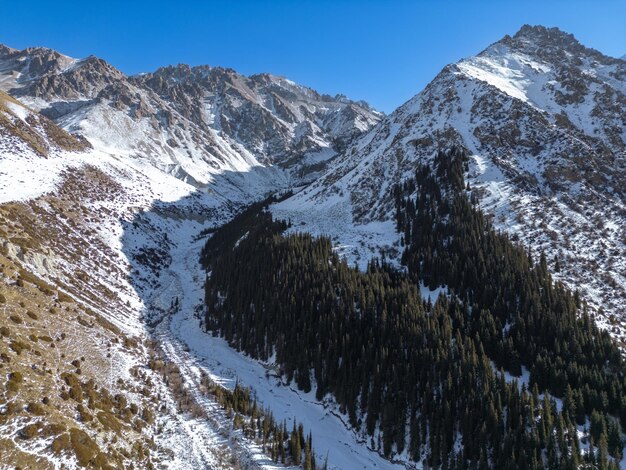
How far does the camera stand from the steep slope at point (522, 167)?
245ft

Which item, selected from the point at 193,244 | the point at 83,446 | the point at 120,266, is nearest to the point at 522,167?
the point at 120,266

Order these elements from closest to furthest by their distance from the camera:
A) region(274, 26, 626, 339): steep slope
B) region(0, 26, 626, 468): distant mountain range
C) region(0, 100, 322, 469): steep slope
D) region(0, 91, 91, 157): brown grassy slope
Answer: region(0, 100, 322, 469): steep slope < region(0, 26, 626, 468): distant mountain range < region(274, 26, 626, 339): steep slope < region(0, 91, 91, 157): brown grassy slope

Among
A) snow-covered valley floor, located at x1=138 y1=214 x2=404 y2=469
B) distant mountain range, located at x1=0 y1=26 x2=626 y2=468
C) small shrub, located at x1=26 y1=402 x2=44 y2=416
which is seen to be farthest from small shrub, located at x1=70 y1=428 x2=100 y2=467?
snow-covered valley floor, located at x1=138 y1=214 x2=404 y2=469

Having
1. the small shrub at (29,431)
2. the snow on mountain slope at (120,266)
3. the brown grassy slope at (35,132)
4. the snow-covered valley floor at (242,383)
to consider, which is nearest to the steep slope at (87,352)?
the small shrub at (29,431)

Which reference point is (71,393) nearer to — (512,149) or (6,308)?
(6,308)

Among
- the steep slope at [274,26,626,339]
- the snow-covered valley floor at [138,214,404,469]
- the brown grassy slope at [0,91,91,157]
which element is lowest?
the snow-covered valley floor at [138,214,404,469]

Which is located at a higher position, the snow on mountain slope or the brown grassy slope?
the brown grassy slope

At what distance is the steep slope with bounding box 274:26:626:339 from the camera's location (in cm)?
7469

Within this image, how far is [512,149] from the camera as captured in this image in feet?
328

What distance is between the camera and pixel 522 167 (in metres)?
94.2

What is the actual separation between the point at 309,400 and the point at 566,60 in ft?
606

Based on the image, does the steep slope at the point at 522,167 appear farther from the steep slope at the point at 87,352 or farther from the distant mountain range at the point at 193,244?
the steep slope at the point at 87,352

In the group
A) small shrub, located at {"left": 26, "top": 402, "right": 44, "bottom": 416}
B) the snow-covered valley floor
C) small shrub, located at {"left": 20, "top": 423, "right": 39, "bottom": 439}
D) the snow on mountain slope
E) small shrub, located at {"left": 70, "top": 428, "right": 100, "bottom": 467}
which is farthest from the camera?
the snow-covered valley floor

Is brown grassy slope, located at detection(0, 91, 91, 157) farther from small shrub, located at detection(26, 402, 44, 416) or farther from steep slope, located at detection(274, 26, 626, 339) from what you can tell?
small shrub, located at detection(26, 402, 44, 416)
